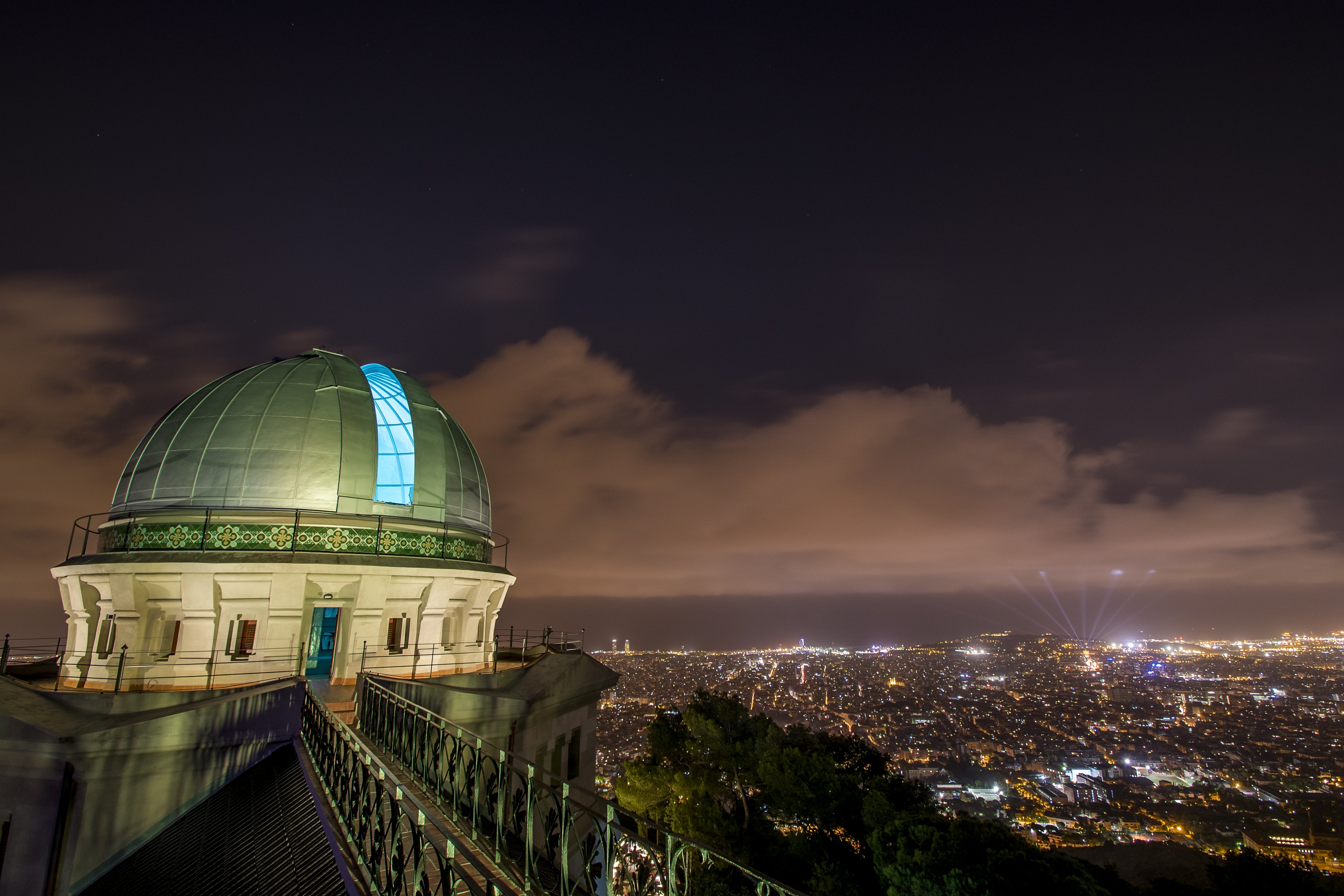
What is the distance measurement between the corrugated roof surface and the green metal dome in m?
7.89

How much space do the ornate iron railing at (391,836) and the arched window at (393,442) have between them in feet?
35.6

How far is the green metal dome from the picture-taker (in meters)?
16.3

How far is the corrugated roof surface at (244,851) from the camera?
5.83 m

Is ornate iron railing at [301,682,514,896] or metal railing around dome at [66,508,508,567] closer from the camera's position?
ornate iron railing at [301,682,514,896]

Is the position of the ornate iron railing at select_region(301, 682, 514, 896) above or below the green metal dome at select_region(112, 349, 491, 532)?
below

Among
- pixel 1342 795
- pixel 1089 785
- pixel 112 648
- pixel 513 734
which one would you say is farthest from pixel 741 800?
pixel 1342 795

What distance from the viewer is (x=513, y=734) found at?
15820 millimetres

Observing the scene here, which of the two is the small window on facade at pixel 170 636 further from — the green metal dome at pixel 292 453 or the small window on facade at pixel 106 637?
the green metal dome at pixel 292 453

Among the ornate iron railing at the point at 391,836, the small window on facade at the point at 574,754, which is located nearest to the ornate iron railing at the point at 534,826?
the ornate iron railing at the point at 391,836

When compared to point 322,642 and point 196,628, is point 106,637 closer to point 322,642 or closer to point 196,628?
point 196,628

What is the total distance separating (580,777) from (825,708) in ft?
279

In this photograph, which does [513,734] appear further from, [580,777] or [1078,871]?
[1078,871]

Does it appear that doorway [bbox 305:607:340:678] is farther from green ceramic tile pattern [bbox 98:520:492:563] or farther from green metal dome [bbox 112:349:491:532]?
green metal dome [bbox 112:349:491:532]

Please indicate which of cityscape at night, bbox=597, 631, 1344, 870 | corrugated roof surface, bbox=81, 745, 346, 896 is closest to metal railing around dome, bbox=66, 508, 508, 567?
corrugated roof surface, bbox=81, 745, 346, 896
